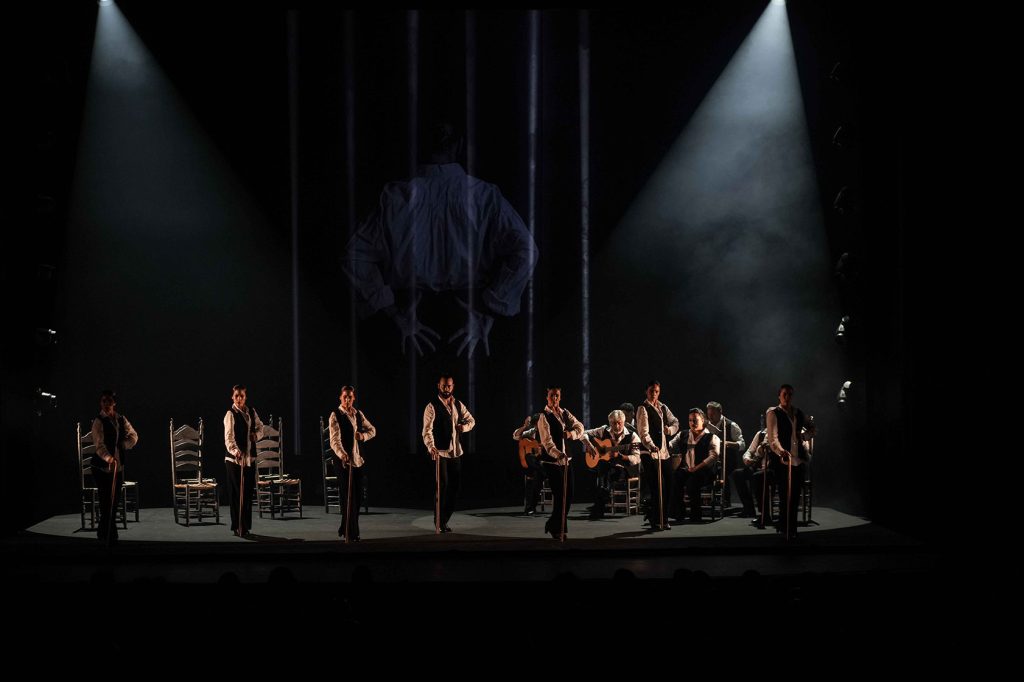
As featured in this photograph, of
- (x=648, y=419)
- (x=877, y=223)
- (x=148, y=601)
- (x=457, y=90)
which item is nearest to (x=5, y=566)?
(x=148, y=601)

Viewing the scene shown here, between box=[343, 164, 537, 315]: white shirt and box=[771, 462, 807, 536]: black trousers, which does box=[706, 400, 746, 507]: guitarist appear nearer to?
box=[771, 462, 807, 536]: black trousers

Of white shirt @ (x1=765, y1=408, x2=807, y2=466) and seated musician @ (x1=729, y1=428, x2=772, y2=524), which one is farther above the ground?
white shirt @ (x1=765, y1=408, x2=807, y2=466)

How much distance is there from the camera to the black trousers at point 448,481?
8.53 metres

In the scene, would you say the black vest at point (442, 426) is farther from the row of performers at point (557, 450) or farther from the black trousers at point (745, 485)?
the black trousers at point (745, 485)

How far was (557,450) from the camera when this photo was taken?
8055 millimetres

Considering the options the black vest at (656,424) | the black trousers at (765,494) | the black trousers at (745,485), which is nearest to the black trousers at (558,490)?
the black vest at (656,424)

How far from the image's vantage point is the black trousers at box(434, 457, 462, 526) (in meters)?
8.53

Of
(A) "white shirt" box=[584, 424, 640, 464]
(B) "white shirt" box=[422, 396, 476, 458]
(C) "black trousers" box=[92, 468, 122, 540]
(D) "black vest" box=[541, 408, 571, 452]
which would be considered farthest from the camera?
(A) "white shirt" box=[584, 424, 640, 464]

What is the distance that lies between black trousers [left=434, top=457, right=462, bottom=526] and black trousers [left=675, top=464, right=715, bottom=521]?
6.55ft

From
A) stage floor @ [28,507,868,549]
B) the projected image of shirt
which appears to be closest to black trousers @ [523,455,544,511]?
stage floor @ [28,507,868,549]

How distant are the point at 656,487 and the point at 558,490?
99 cm

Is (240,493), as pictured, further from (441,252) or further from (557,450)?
(441,252)

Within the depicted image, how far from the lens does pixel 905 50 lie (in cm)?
814

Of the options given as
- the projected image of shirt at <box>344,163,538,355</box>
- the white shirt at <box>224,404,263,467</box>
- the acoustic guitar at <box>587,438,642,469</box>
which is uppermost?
the projected image of shirt at <box>344,163,538,355</box>
